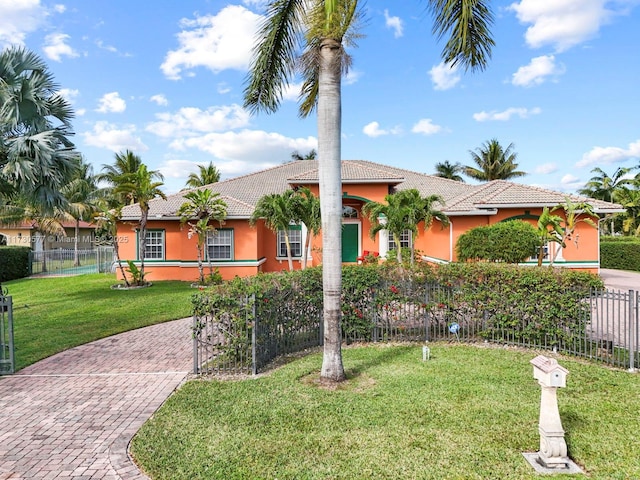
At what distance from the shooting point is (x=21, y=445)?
15.8 ft

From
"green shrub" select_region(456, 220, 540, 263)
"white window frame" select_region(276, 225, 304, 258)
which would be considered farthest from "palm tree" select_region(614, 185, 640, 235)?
"white window frame" select_region(276, 225, 304, 258)

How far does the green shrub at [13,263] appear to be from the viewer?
22.0 meters

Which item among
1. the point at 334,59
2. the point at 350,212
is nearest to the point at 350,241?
the point at 350,212

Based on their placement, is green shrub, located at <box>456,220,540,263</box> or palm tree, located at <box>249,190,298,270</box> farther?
palm tree, located at <box>249,190,298,270</box>

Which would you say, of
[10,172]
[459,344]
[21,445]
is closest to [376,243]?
[459,344]

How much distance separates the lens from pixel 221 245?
19641mm

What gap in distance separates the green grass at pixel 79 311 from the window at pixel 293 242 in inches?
212

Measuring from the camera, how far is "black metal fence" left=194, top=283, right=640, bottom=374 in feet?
23.5

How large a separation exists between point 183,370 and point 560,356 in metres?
7.69

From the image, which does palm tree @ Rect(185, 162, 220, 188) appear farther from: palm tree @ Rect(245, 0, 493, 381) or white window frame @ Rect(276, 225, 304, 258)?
palm tree @ Rect(245, 0, 493, 381)

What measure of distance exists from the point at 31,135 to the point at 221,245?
9557mm

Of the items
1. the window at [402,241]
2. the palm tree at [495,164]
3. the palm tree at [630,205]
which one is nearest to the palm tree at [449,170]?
the palm tree at [495,164]

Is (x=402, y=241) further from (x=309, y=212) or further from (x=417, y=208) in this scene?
(x=309, y=212)

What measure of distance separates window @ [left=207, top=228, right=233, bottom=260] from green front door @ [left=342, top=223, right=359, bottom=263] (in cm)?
619
